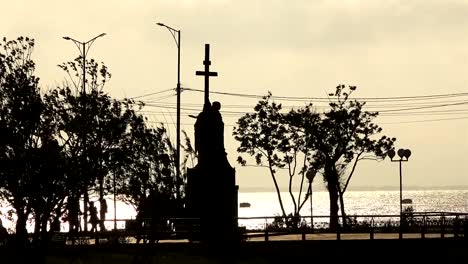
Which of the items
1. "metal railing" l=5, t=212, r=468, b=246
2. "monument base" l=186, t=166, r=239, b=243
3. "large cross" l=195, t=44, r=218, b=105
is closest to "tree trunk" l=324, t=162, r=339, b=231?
"metal railing" l=5, t=212, r=468, b=246

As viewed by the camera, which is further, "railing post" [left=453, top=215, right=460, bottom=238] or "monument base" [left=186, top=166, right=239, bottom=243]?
"railing post" [left=453, top=215, right=460, bottom=238]

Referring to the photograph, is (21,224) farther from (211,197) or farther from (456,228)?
(456,228)

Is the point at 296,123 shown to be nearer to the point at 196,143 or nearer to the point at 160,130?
the point at 196,143

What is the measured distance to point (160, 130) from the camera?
32.8 m

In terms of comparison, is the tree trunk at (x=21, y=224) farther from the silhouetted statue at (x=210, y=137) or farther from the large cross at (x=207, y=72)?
the large cross at (x=207, y=72)

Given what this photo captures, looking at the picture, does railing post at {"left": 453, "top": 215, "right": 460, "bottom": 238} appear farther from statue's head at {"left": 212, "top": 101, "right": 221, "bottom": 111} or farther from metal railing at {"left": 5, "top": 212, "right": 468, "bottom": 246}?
statue's head at {"left": 212, "top": 101, "right": 221, "bottom": 111}

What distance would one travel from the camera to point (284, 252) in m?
41.9

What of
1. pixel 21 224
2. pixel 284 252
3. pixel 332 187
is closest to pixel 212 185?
pixel 284 252

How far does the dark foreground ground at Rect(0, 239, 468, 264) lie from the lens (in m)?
35.8

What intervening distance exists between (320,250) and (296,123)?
29.3m

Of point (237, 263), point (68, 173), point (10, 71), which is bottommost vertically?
point (237, 263)

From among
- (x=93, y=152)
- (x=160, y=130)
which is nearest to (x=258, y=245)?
(x=160, y=130)

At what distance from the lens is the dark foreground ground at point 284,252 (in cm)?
3584

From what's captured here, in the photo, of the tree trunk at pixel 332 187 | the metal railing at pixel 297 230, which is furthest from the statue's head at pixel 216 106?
the tree trunk at pixel 332 187
